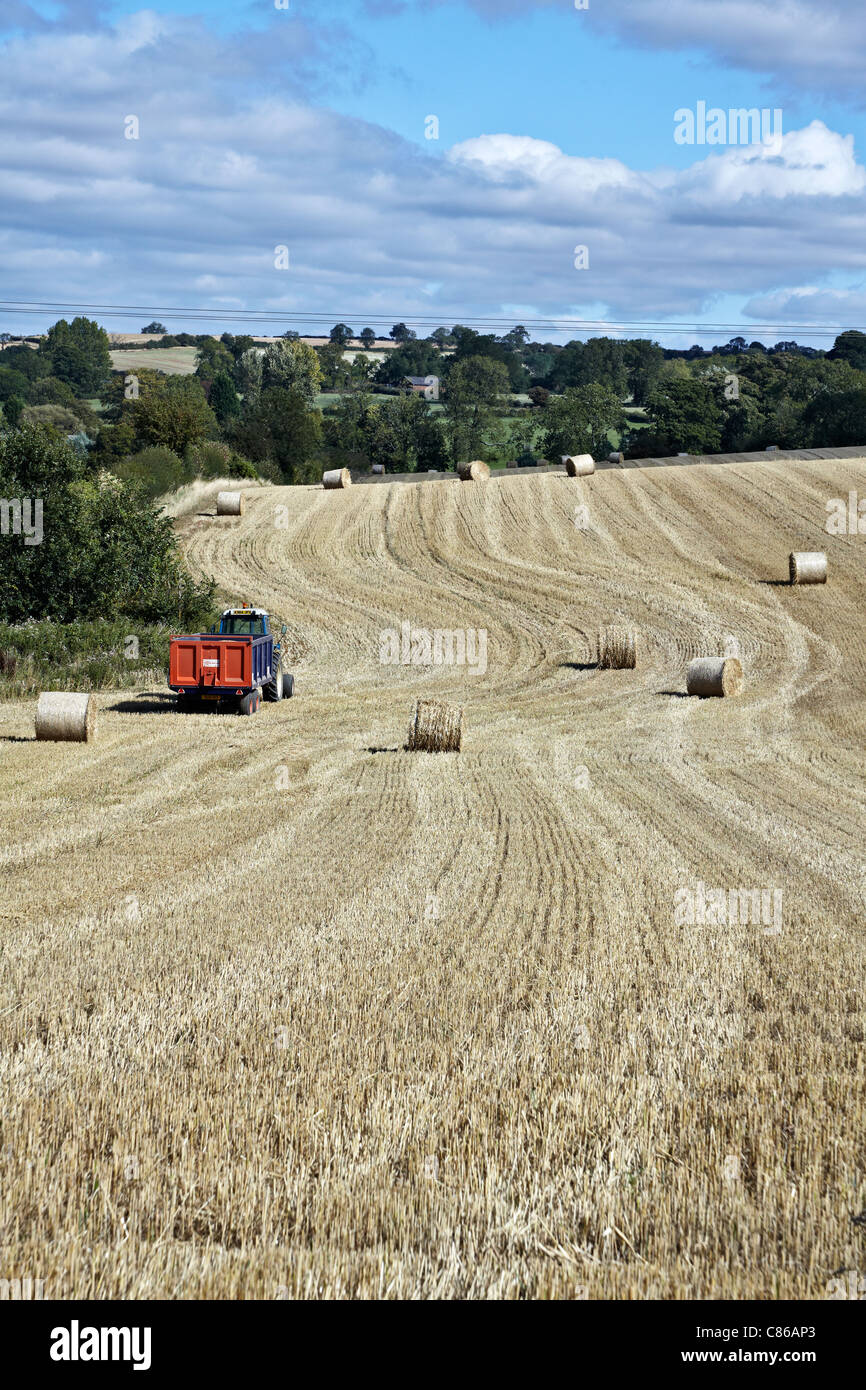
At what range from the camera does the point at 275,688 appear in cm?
2719

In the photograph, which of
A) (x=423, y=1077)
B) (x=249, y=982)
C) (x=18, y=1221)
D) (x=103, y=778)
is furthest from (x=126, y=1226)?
(x=103, y=778)

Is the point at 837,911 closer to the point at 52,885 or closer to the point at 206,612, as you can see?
the point at 52,885

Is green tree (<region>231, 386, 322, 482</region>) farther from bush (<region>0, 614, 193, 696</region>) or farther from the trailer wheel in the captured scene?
the trailer wheel

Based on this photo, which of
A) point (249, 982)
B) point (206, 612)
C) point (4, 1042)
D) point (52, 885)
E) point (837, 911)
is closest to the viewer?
point (4, 1042)

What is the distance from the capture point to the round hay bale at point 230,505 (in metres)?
50.7

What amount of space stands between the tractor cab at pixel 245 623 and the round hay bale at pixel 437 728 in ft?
21.1

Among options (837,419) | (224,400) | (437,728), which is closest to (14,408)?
(224,400)

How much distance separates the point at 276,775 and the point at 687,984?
11.1 m

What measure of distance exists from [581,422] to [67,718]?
273ft

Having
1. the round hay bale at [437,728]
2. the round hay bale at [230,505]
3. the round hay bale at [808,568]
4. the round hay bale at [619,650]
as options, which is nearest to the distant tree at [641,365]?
the round hay bale at [230,505]

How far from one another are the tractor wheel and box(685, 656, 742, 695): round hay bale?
867cm

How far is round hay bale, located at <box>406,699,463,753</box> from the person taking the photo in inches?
819

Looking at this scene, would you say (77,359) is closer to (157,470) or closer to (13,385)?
(13,385)
